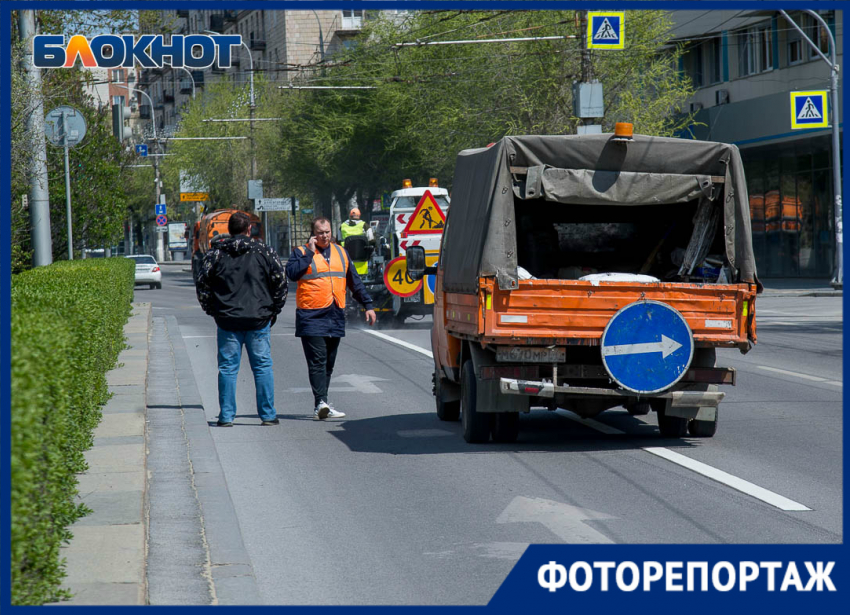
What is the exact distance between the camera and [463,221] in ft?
35.7

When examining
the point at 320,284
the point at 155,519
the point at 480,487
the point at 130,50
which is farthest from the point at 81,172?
the point at 155,519

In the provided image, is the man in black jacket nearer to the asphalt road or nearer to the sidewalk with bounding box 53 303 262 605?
the asphalt road

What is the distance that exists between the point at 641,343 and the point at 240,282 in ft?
11.9

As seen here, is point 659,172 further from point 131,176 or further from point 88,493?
point 131,176

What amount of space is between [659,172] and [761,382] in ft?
15.4

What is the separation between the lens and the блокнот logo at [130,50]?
1616 cm

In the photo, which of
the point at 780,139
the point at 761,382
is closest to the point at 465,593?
the point at 761,382

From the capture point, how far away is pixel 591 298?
947 centimetres

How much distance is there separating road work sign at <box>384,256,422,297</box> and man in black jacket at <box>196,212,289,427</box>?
33.0 ft

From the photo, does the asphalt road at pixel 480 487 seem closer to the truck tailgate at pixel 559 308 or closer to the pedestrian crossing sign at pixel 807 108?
the truck tailgate at pixel 559 308

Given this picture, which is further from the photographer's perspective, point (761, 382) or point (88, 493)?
point (761, 382)

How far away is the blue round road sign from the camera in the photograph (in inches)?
367

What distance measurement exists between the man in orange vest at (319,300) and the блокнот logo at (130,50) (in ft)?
15.8

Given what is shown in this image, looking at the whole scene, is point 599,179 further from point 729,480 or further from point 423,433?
point 729,480
